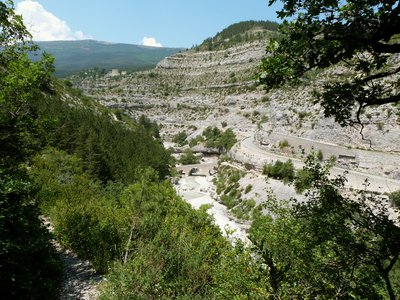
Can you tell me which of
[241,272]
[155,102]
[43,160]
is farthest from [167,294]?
[155,102]

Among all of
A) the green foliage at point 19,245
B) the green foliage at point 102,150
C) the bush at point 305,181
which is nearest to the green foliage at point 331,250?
the bush at point 305,181

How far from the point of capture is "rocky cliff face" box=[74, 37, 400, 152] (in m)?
46.1

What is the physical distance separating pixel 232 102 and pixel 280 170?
8493 centimetres

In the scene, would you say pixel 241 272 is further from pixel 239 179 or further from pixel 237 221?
pixel 239 179

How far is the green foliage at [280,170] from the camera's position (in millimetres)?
43344

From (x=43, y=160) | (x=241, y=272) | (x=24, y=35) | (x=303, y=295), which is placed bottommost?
(x=43, y=160)

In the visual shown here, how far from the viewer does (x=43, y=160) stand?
33.6 meters

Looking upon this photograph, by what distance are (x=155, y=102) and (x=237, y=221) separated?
119 metres

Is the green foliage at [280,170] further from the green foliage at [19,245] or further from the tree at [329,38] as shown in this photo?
the tree at [329,38]

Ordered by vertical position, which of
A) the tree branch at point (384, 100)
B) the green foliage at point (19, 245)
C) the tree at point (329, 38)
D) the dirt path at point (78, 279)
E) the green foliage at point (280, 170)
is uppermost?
the tree at point (329, 38)

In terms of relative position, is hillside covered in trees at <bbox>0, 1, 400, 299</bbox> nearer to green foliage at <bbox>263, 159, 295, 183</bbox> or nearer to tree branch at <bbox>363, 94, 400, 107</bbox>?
tree branch at <bbox>363, 94, 400, 107</bbox>

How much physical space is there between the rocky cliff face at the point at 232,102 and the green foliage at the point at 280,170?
29.9 feet

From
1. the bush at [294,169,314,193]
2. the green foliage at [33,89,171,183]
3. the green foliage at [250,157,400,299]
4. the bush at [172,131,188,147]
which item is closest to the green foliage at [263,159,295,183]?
the green foliage at [33,89,171,183]

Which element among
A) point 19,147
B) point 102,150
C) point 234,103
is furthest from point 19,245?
point 234,103
